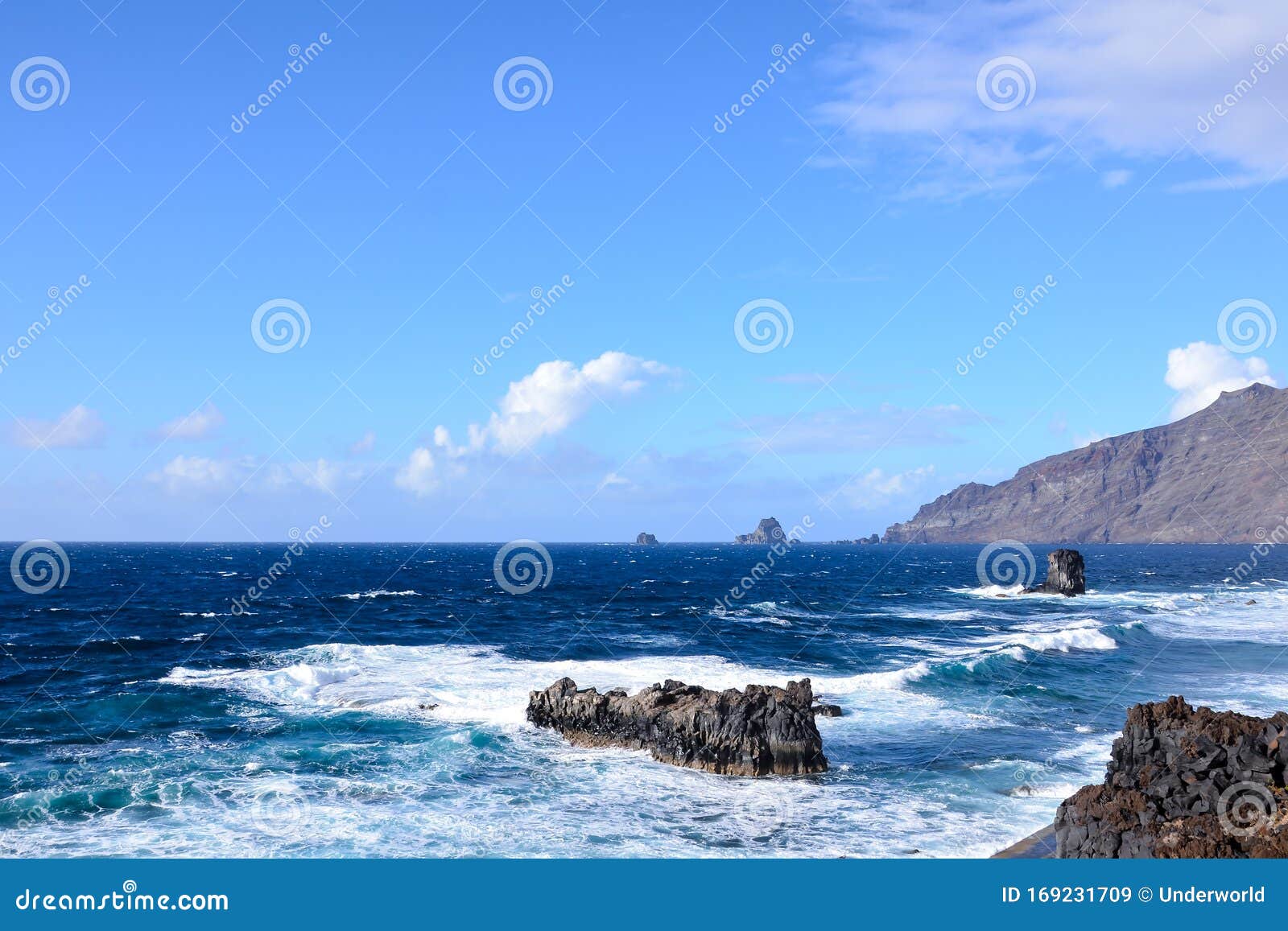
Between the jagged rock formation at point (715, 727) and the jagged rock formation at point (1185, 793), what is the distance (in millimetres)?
9020

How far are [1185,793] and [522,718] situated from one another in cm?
2236

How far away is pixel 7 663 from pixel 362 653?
57.0 ft

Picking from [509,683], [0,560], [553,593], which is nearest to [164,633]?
[509,683]

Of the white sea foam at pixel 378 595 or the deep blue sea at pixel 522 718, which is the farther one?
the white sea foam at pixel 378 595

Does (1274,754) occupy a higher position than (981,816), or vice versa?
(1274,754)

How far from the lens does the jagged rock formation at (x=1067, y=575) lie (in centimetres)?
9294

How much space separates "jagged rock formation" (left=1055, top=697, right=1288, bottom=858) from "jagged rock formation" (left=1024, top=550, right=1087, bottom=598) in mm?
77656

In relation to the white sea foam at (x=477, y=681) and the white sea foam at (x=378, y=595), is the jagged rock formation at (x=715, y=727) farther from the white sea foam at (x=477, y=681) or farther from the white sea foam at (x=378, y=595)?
the white sea foam at (x=378, y=595)

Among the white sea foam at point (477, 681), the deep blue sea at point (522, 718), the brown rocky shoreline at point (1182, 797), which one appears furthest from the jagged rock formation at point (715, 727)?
the brown rocky shoreline at point (1182, 797)

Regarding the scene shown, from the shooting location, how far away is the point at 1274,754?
18906 millimetres

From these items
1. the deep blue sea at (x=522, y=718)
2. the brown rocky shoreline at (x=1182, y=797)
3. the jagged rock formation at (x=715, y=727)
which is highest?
the brown rocky shoreline at (x=1182, y=797)

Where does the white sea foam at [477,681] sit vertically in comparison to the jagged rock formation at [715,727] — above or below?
below

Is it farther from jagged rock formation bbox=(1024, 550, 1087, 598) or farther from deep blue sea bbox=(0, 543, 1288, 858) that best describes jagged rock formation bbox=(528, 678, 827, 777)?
jagged rock formation bbox=(1024, 550, 1087, 598)

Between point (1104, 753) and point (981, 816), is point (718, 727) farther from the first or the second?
point (1104, 753)
